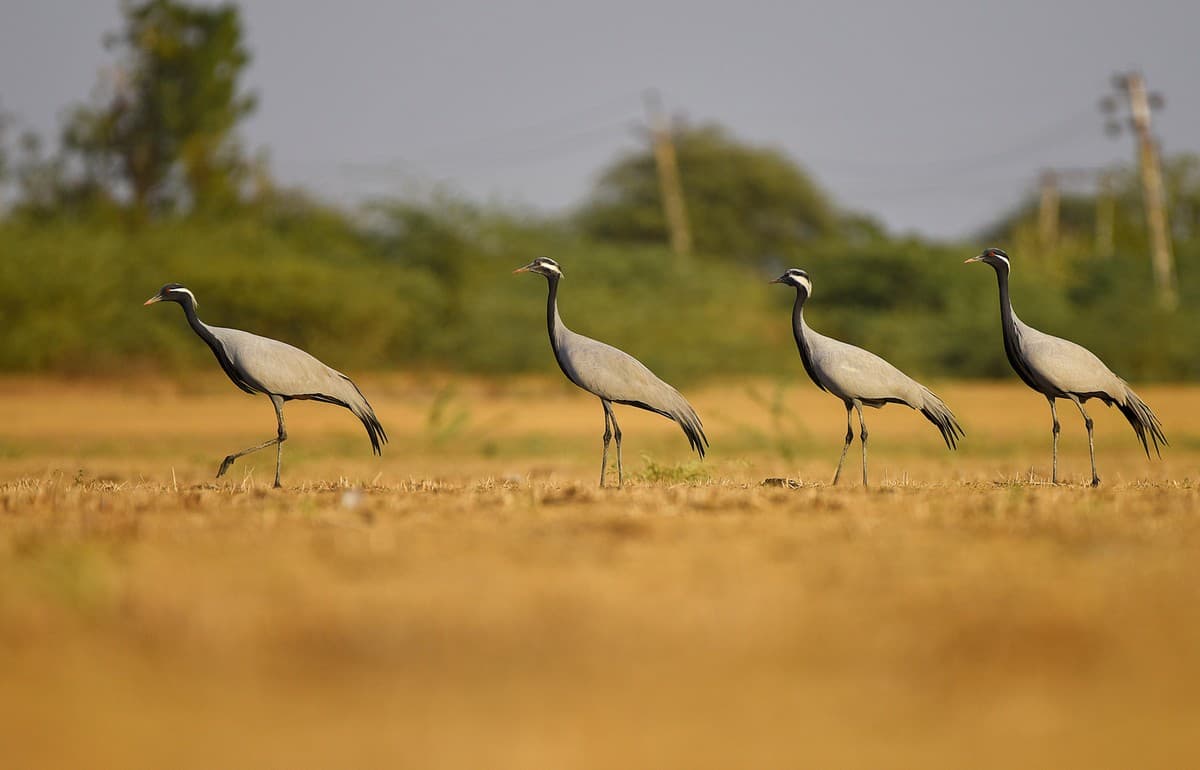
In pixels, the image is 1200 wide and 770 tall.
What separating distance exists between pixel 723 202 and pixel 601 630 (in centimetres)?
4767

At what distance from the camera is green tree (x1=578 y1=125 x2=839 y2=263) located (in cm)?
5081

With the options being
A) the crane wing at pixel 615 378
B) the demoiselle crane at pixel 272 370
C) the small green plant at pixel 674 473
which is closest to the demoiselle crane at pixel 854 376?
the crane wing at pixel 615 378

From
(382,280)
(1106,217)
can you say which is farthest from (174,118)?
(1106,217)

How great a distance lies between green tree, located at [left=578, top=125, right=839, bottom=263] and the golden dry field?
143 feet

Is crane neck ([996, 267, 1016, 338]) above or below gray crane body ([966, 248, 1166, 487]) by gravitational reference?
above

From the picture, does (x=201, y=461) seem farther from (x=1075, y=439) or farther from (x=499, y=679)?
(x=1075, y=439)

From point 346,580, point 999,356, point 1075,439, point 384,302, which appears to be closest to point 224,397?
point 384,302

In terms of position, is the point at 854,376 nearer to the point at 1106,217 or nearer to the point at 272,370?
the point at 272,370

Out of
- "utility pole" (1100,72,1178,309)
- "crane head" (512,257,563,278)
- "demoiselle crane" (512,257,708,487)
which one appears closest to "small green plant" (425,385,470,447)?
"crane head" (512,257,563,278)

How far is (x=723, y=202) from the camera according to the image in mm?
51250

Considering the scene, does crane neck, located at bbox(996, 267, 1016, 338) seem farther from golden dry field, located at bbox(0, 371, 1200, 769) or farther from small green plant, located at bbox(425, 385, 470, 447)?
small green plant, located at bbox(425, 385, 470, 447)

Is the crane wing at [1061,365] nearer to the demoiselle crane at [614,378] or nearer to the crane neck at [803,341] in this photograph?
the crane neck at [803,341]

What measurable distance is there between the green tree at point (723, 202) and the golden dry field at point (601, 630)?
143ft

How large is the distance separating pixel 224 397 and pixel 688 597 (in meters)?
20.5
